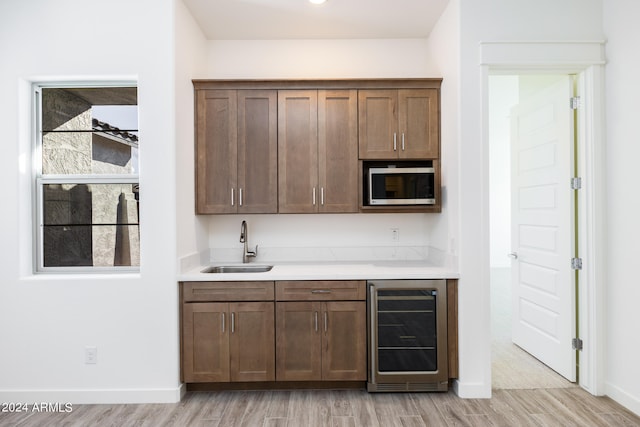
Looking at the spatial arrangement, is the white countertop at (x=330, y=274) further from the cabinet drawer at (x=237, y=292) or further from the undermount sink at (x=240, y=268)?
the undermount sink at (x=240, y=268)

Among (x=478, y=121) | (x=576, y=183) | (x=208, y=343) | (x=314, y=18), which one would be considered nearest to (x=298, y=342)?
(x=208, y=343)

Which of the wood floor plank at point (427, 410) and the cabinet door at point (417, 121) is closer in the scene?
the wood floor plank at point (427, 410)

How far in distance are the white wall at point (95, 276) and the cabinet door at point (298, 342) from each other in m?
0.74

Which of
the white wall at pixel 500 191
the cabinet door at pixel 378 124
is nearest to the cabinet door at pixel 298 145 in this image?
the cabinet door at pixel 378 124

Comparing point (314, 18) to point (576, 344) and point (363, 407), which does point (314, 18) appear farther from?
point (576, 344)

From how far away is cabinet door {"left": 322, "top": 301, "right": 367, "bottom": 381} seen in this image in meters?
2.88

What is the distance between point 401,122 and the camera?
3.19 m

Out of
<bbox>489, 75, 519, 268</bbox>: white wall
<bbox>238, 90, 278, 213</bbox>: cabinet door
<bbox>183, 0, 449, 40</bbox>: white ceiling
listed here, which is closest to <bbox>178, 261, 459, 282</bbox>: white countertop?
<bbox>238, 90, 278, 213</bbox>: cabinet door

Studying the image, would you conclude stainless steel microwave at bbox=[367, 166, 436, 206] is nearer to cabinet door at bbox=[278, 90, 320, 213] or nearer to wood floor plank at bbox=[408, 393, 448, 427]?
cabinet door at bbox=[278, 90, 320, 213]

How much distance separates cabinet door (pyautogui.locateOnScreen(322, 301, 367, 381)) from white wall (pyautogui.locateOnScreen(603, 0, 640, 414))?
173 cm

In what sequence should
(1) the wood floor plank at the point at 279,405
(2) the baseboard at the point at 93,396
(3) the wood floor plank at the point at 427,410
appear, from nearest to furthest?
1. (3) the wood floor plank at the point at 427,410
2. (1) the wood floor plank at the point at 279,405
3. (2) the baseboard at the point at 93,396

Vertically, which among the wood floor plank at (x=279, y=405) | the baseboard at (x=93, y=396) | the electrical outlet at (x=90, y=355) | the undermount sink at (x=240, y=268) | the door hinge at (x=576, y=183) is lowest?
the wood floor plank at (x=279, y=405)

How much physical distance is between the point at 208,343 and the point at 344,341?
985 mm

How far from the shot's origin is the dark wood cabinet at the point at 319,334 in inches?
113
